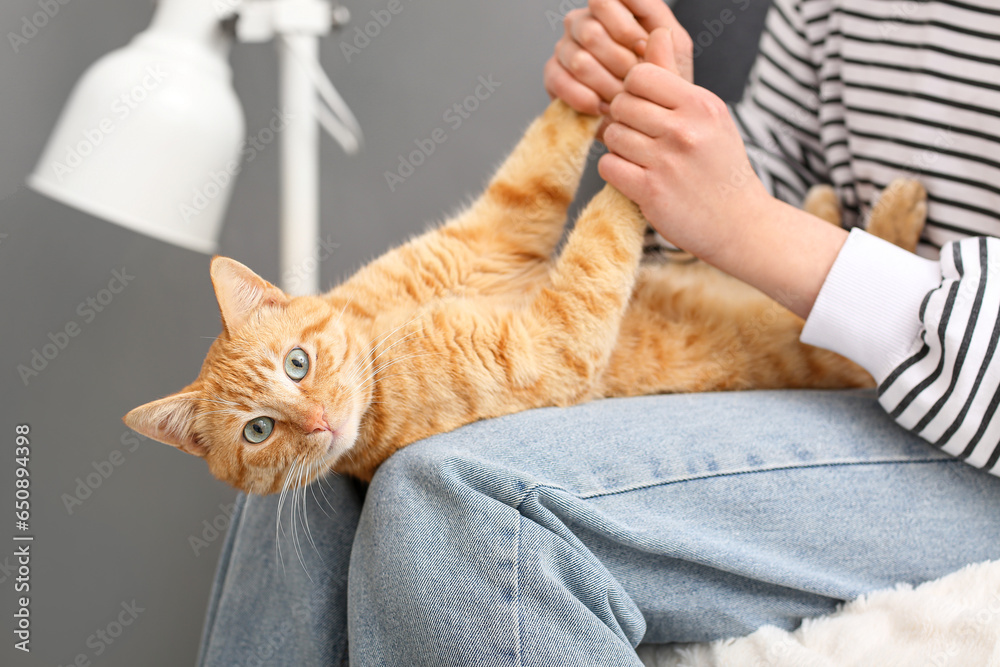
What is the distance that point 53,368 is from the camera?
134 centimetres

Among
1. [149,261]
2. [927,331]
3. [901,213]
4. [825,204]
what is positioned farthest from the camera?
[149,261]

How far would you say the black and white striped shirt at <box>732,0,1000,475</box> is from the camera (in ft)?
2.37

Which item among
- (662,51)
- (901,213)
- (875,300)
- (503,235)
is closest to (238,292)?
(503,235)

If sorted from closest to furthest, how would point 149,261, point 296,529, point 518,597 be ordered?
point 518,597 → point 296,529 → point 149,261

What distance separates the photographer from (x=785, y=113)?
47.0 inches

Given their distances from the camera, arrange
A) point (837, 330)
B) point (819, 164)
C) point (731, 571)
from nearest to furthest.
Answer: point (731, 571) < point (837, 330) < point (819, 164)

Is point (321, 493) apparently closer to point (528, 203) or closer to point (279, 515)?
point (279, 515)

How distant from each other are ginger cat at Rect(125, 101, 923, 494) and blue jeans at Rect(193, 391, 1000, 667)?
8cm

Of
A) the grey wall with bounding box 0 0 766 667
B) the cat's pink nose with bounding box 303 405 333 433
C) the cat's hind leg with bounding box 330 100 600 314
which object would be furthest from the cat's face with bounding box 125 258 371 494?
the grey wall with bounding box 0 0 766 667

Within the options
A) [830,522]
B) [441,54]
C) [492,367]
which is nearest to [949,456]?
[830,522]

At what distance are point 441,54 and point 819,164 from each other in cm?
97

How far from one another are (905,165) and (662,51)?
0.45 m

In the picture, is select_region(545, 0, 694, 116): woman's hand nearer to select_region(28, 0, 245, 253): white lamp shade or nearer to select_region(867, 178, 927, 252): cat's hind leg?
select_region(867, 178, 927, 252): cat's hind leg

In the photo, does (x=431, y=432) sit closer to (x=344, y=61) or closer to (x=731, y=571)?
(x=731, y=571)
